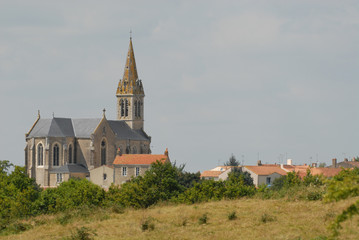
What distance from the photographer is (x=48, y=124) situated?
116m

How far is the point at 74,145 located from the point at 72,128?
342 centimetres

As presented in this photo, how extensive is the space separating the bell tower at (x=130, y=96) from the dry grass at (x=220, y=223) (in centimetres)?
9666

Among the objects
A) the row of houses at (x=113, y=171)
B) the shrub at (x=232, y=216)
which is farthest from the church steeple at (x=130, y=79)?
the shrub at (x=232, y=216)

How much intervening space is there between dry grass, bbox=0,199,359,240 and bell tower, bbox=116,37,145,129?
317 feet

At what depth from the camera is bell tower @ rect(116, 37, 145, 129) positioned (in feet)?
418

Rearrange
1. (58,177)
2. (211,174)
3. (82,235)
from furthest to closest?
(211,174) < (58,177) < (82,235)

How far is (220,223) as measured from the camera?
25469mm

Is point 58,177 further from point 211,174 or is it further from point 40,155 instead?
point 211,174

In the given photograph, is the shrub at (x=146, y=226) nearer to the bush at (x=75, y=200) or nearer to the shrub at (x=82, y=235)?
the shrub at (x=82, y=235)

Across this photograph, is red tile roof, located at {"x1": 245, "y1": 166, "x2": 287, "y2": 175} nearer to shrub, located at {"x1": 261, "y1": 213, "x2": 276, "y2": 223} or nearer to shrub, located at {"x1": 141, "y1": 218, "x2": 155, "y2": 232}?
shrub, located at {"x1": 261, "y1": 213, "x2": 276, "y2": 223}

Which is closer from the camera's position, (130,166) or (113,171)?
(130,166)

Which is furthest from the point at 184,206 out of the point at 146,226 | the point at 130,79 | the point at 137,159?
the point at 130,79

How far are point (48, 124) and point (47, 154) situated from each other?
649 cm

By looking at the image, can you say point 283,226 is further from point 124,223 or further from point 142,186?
point 142,186
